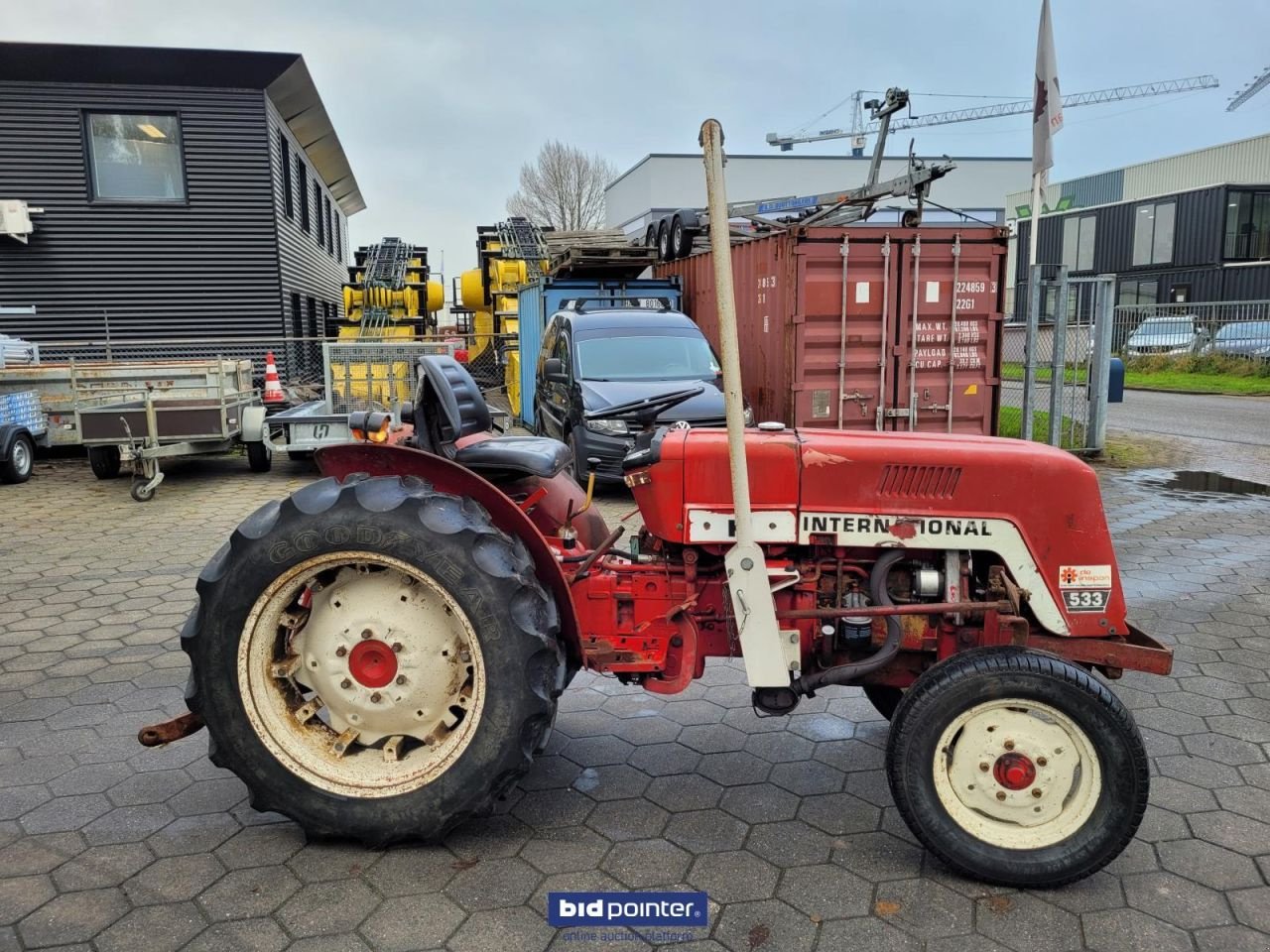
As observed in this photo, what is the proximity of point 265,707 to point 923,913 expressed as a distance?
2.02 metres

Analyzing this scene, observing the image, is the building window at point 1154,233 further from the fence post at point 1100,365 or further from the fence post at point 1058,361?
the fence post at point 1058,361

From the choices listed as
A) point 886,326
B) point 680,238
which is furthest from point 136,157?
point 886,326

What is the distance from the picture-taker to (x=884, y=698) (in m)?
3.66

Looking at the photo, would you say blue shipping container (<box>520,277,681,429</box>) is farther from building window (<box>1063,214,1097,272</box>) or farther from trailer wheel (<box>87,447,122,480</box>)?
building window (<box>1063,214,1097,272</box>)

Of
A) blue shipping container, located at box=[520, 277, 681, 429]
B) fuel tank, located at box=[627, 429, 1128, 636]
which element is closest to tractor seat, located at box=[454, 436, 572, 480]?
fuel tank, located at box=[627, 429, 1128, 636]

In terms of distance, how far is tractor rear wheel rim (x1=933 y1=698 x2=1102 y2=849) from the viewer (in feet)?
8.43

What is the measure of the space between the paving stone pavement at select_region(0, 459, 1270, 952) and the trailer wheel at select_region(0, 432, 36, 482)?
6.09 meters

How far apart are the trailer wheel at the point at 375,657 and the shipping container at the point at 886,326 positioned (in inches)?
250

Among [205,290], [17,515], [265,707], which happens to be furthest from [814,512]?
[205,290]

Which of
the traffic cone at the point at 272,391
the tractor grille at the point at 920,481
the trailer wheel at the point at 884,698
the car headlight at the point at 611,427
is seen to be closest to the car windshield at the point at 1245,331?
the car headlight at the point at 611,427

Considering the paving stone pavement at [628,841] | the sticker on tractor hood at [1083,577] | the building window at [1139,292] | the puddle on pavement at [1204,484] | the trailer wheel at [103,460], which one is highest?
the building window at [1139,292]

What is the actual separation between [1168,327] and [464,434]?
85.0 feet

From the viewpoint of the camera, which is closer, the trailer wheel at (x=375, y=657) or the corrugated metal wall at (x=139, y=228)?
the trailer wheel at (x=375, y=657)

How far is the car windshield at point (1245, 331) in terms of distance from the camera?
21844mm
